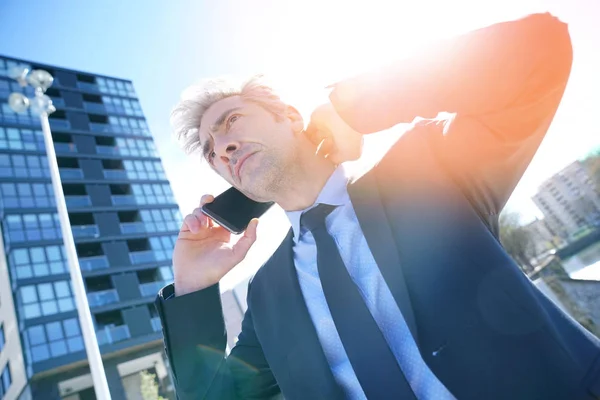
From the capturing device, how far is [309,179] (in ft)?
6.54

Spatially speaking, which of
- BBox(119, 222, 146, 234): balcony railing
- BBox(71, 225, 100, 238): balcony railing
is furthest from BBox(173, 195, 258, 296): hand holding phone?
BBox(119, 222, 146, 234): balcony railing

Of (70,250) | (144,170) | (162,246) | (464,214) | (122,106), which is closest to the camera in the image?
(464,214)

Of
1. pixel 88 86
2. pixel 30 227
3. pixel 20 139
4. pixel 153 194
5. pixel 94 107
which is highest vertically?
pixel 88 86

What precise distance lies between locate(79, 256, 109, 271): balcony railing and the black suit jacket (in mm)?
32748

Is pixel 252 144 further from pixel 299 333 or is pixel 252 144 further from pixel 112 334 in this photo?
pixel 112 334

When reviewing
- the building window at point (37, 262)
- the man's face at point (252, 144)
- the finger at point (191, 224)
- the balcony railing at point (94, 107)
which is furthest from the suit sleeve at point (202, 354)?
the balcony railing at point (94, 107)

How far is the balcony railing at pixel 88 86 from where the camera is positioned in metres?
39.1

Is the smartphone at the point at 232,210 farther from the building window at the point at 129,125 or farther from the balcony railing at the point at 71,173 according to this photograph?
the building window at the point at 129,125

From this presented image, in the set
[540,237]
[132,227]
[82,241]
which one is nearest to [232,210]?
[82,241]

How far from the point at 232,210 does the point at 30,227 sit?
33966 mm

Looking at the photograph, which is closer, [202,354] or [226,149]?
[202,354]

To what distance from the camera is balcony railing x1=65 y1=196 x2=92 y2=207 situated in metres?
31.6

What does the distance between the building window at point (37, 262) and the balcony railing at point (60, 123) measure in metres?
12.9

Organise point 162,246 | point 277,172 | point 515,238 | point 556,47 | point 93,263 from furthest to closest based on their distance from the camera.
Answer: point 515,238 → point 162,246 → point 93,263 → point 277,172 → point 556,47
